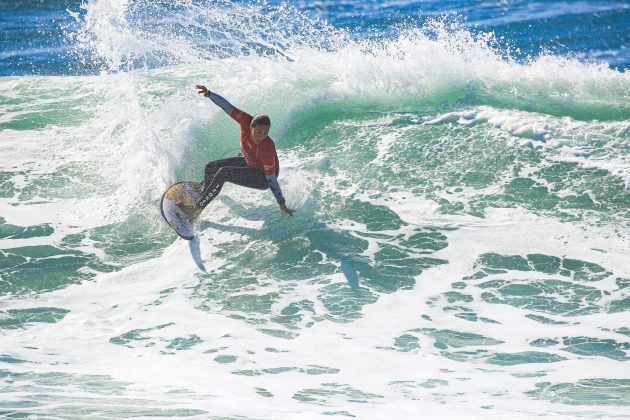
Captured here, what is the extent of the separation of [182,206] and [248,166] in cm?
93

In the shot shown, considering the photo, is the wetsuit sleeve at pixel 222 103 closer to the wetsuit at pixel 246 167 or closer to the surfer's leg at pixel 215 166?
the wetsuit at pixel 246 167

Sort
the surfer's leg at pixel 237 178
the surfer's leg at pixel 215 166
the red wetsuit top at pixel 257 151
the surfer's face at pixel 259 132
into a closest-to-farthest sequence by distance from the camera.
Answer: the surfer's face at pixel 259 132 < the red wetsuit top at pixel 257 151 < the surfer's leg at pixel 237 178 < the surfer's leg at pixel 215 166

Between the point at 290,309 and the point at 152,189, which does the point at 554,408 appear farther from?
the point at 152,189

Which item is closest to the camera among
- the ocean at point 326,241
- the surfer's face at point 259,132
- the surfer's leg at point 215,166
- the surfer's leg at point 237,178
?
the ocean at point 326,241

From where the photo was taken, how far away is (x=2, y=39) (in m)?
16.7

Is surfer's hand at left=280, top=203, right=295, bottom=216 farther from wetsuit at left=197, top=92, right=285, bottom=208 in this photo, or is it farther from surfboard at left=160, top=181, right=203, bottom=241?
surfboard at left=160, top=181, right=203, bottom=241

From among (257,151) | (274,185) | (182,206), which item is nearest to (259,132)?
(257,151)

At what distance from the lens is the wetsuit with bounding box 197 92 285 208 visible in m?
7.87

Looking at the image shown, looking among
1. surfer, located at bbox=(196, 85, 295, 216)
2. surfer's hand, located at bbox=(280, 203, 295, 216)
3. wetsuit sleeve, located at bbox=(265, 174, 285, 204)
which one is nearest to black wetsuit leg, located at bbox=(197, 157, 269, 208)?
surfer, located at bbox=(196, 85, 295, 216)

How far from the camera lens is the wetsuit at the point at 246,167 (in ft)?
25.8

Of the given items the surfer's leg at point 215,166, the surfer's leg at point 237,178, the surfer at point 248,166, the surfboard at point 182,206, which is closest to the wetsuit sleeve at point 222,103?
the surfer at point 248,166

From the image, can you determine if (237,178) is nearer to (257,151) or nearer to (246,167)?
(246,167)

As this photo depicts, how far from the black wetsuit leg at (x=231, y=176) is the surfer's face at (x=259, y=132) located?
399 mm

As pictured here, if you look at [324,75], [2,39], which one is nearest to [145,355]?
[324,75]
